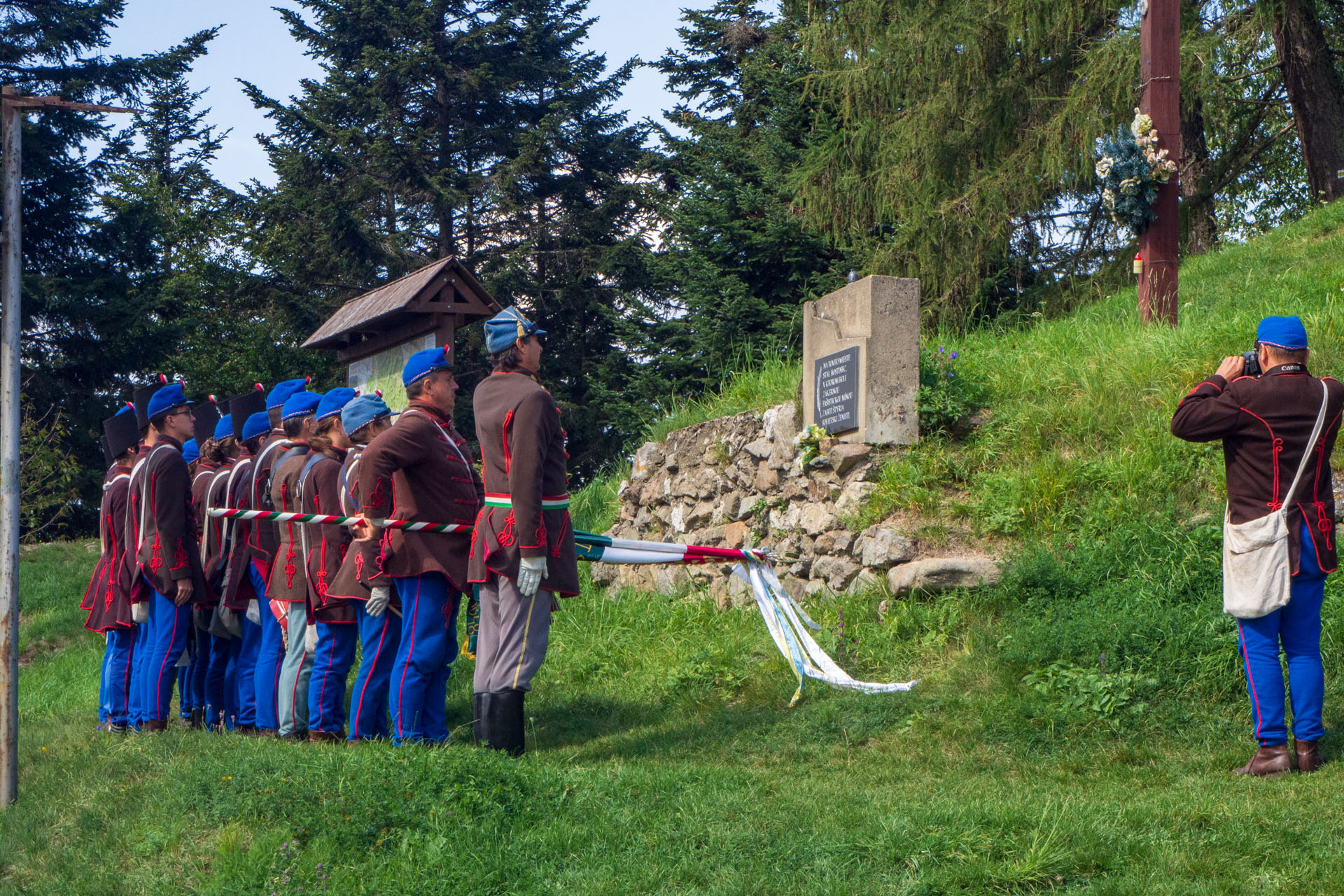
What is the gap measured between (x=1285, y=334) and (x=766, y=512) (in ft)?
14.6

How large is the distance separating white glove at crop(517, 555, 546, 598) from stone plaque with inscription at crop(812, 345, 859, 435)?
335cm

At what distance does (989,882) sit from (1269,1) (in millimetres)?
12732

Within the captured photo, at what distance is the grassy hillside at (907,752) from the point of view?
4.18 metres

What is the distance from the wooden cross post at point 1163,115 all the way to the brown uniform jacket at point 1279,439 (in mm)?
4678

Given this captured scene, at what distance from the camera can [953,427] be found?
27.8 feet

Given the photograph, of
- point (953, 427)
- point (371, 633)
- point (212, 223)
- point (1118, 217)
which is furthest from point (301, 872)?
point (212, 223)

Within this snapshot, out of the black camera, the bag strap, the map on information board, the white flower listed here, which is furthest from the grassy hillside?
the map on information board

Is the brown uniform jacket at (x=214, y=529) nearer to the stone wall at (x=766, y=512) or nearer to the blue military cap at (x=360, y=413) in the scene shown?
the blue military cap at (x=360, y=413)

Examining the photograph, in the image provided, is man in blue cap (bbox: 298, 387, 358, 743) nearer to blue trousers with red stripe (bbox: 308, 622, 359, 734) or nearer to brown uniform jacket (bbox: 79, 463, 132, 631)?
blue trousers with red stripe (bbox: 308, 622, 359, 734)

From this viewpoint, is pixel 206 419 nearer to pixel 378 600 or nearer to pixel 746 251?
pixel 378 600

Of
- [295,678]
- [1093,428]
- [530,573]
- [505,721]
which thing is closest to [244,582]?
[295,678]

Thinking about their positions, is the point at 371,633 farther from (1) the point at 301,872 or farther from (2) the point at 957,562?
(2) the point at 957,562

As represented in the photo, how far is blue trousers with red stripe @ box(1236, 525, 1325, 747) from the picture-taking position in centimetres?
511

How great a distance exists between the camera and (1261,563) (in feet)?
17.0
